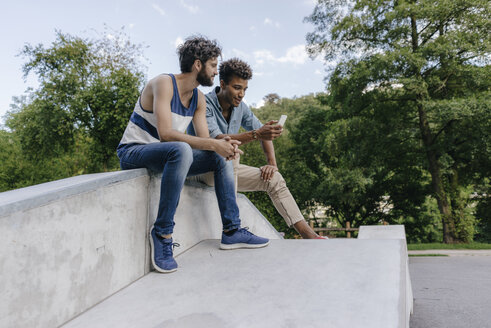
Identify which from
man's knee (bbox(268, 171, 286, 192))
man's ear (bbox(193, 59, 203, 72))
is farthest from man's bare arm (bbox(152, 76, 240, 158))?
Answer: man's knee (bbox(268, 171, 286, 192))

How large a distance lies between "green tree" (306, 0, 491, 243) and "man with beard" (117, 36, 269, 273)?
1368cm

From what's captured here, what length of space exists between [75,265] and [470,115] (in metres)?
15.3

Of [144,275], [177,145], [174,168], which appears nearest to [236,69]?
[177,145]

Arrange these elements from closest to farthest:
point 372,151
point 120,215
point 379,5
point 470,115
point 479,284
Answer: point 120,215 → point 479,284 → point 470,115 → point 379,5 → point 372,151

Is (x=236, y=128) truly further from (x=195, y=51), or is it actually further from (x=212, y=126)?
(x=195, y=51)

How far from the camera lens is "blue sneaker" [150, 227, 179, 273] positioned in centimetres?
246

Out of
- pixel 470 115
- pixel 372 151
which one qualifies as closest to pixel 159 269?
pixel 470 115

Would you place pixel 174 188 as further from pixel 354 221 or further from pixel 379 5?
pixel 354 221

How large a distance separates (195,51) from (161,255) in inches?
61.1

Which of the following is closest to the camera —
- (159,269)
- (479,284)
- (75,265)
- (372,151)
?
Answer: (75,265)

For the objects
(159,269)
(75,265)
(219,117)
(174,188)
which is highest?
(219,117)

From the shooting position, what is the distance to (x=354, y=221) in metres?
24.4

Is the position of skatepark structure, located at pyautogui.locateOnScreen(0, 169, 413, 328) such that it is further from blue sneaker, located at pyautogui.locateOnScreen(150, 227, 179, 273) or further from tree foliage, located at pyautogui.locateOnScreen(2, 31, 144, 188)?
tree foliage, located at pyautogui.locateOnScreen(2, 31, 144, 188)

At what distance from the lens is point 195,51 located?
2.85 meters
